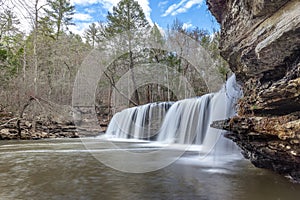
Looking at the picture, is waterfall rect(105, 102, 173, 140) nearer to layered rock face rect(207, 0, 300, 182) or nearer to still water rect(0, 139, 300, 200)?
still water rect(0, 139, 300, 200)

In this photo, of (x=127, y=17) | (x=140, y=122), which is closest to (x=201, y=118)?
(x=140, y=122)

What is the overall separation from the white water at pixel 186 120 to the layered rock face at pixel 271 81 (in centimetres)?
207

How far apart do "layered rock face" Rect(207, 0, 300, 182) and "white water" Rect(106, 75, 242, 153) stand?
2070 mm

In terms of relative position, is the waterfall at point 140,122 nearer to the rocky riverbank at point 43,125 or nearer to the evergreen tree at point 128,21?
the rocky riverbank at point 43,125

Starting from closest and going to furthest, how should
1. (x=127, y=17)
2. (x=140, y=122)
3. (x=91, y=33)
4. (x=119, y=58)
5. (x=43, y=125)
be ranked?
1. (x=140, y=122)
2. (x=43, y=125)
3. (x=119, y=58)
4. (x=127, y=17)
5. (x=91, y=33)

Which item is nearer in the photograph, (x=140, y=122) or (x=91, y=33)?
(x=140, y=122)

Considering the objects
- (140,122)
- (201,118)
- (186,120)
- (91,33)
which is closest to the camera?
(201,118)

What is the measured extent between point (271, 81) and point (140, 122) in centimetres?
976

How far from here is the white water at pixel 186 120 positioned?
6.60 meters

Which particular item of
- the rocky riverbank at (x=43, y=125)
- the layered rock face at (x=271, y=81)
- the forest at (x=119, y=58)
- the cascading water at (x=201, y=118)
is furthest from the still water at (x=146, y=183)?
the forest at (x=119, y=58)

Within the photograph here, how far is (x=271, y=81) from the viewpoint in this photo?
12.0ft

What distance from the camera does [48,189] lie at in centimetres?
310

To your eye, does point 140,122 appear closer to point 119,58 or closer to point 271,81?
point 119,58

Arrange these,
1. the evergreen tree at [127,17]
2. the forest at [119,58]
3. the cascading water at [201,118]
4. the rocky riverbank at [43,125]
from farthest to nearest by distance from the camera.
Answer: the evergreen tree at [127,17] → the forest at [119,58] → the rocky riverbank at [43,125] → the cascading water at [201,118]
